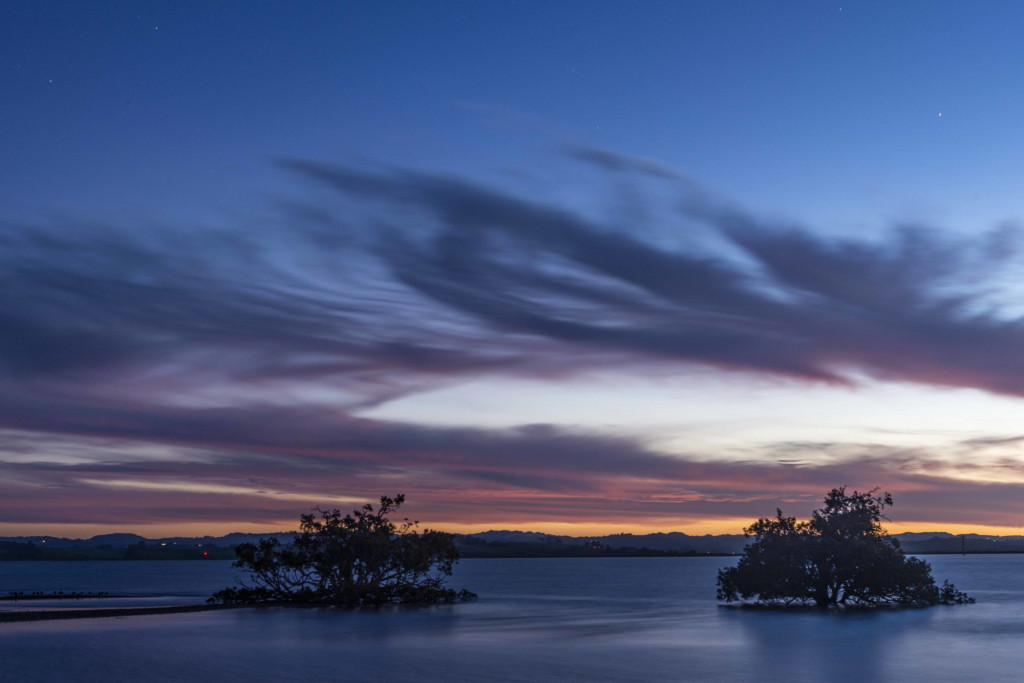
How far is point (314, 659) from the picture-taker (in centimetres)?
3853

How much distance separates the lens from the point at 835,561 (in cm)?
6406

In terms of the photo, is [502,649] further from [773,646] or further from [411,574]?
[411,574]

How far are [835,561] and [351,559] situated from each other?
31.6 meters

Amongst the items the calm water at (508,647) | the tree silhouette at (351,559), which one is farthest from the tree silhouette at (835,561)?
the tree silhouette at (351,559)

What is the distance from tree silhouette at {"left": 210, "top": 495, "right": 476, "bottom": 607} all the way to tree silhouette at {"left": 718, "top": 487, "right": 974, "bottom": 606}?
2062 centimetres

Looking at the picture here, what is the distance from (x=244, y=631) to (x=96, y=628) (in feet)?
24.4

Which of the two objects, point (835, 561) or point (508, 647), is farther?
point (835, 561)

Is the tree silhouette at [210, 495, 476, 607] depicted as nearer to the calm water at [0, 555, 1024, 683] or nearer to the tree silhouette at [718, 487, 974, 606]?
the calm water at [0, 555, 1024, 683]

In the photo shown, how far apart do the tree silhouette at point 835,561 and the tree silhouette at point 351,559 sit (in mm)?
20619

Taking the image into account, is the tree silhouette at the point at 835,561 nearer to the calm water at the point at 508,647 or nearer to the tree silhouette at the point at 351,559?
the calm water at the point at 508,647

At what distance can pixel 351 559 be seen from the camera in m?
68.8

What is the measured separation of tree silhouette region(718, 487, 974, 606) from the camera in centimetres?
6262

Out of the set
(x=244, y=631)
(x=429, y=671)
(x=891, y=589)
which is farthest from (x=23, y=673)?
(x=891, y=589)

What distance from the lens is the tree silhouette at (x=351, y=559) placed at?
67.8 meters
